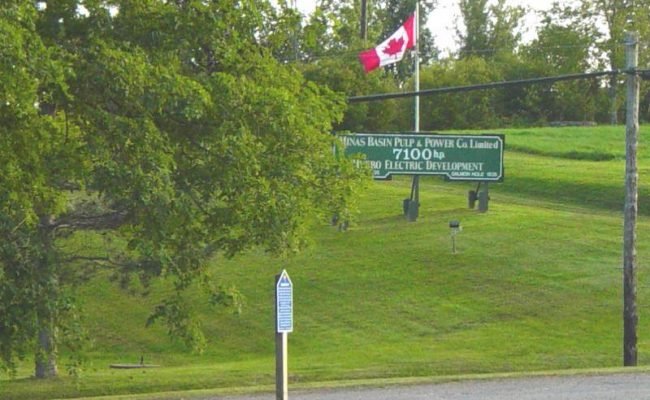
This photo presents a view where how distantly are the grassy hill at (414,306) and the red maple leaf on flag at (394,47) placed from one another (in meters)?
5.61

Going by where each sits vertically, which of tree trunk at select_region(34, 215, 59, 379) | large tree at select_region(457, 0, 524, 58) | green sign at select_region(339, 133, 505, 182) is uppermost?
large tree at select_region(457, 0, 524, 58)

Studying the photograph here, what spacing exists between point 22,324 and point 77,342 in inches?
56.8

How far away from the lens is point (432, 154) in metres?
32.8

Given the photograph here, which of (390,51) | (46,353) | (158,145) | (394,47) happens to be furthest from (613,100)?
(158,145)

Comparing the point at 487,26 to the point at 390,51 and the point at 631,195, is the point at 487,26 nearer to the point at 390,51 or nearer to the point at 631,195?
the point at 390,51

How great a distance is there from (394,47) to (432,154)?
13.8ft

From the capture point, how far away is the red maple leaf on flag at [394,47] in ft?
116

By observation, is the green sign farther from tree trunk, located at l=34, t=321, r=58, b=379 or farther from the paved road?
the paved road

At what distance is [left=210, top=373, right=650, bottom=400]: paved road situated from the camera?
17250 mm

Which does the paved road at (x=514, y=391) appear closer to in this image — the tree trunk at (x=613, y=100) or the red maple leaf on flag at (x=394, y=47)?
the red maple leaf on flag at (x=394, y=47)

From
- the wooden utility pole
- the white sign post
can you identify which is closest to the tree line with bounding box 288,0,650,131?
the wooden utility pole

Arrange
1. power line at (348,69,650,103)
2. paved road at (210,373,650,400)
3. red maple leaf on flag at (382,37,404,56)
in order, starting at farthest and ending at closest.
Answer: red maple leaf on flag at (382,37,404,56) < power line at (348,69,650,103) < paved road at (210,373,650,400)

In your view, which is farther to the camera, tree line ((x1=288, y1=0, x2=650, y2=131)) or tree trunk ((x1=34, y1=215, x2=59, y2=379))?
tree line ((x1=288, y1=0, x2=650, y2=131))

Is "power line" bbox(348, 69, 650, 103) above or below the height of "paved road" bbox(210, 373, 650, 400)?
above
